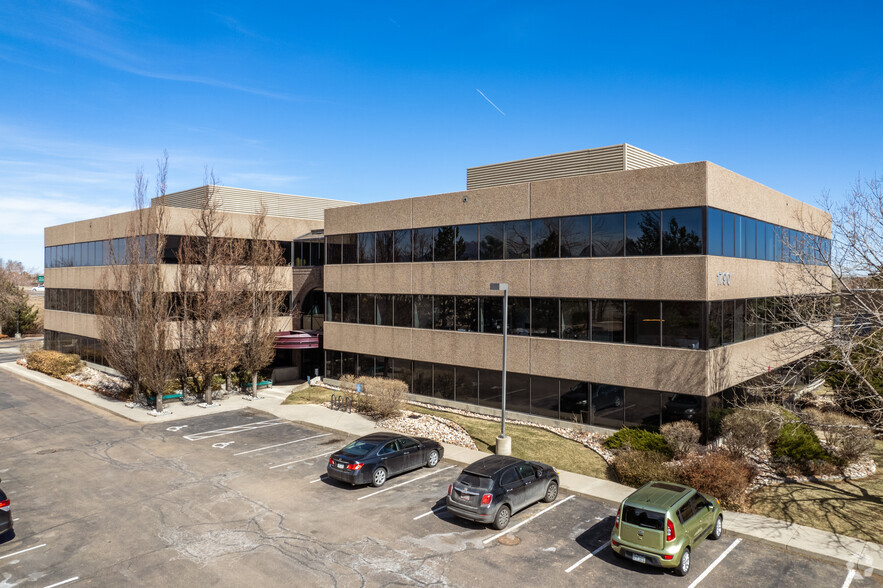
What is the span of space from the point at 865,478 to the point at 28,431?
113ft

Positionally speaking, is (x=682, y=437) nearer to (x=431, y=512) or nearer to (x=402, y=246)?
(x=431, y=512)

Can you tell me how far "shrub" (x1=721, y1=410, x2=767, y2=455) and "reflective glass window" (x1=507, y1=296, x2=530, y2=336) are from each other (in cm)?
954

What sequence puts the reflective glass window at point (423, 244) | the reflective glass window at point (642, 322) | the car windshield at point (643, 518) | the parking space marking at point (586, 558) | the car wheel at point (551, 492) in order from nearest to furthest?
the car windshield at point (643, 518), the parking space marking at point (586, 558), the car wheel at point (551, 492), the reflective glass window at point (642, 322), the reflective glass window at point (423, 244)

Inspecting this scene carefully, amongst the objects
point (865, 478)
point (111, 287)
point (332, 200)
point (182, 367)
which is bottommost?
point (865, 478)

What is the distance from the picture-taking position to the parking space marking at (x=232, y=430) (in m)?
25.0

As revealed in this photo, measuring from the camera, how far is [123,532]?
14.9m

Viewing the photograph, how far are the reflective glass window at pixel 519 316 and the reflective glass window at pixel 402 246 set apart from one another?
24.9ft

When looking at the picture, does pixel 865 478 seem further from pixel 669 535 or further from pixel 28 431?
pixel 28 431

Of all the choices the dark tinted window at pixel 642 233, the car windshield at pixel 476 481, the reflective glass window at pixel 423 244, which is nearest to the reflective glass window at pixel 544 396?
the dark tinted window at pixel 642 233

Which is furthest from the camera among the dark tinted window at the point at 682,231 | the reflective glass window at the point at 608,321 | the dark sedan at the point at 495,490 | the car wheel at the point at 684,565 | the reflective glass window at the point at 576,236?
the reflective glass window at the point at 576,236

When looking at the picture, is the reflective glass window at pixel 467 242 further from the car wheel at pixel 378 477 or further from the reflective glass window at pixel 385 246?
the car wheel at pixel 378 477

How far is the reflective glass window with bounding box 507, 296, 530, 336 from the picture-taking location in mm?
26953

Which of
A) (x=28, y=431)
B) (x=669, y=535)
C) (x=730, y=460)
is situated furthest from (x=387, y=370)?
(x=669, y=535)

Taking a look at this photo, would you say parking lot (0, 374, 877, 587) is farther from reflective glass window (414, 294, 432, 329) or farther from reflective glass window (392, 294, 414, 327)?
reflective glass window (392, 294, 414, 327)
